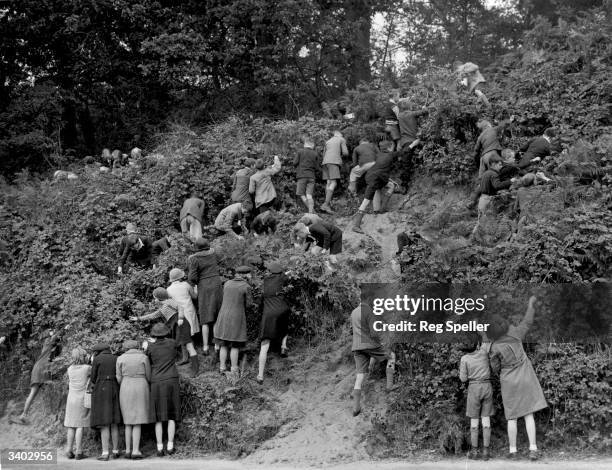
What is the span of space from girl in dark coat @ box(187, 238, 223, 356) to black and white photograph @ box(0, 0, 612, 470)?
4 cm

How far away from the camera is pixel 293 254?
1380 cm

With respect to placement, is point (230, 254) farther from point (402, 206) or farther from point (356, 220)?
point (402, 206)

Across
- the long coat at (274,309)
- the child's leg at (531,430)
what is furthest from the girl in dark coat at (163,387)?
the child's leg at (531,430)

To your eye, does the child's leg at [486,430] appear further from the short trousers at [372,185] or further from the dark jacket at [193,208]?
the dark jacket at [193,208]

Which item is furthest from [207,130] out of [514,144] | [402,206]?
[514,144]

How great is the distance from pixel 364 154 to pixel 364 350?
252 inches

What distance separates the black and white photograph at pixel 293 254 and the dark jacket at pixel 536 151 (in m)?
0.04

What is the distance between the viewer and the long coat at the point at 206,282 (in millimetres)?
12938

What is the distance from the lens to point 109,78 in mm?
23375

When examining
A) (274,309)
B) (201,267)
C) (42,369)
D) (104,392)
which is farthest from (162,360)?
(42,369)

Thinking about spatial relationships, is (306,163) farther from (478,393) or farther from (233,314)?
(478,393)

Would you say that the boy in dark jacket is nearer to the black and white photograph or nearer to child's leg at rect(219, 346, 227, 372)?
the black and white photograph

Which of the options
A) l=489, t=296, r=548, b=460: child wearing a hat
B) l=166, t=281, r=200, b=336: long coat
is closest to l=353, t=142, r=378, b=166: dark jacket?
l=166, t=281, r=200, b=336: long coat

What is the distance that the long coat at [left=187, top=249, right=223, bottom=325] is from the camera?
42.4 ft
